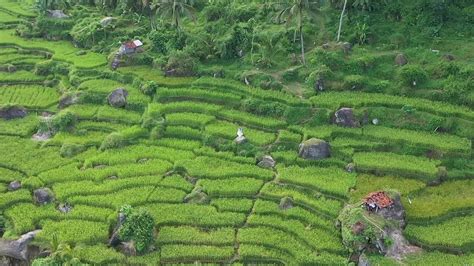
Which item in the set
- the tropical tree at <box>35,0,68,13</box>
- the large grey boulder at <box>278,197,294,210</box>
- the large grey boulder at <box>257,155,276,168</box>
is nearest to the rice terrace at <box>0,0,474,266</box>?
the large grey boulder at <box>278,197,294,210</box>

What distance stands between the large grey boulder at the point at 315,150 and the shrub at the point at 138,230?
378 inches

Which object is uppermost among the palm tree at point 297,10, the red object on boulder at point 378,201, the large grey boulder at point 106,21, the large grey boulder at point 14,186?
the palm tree at point 297,10

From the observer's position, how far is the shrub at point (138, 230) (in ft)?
78.7

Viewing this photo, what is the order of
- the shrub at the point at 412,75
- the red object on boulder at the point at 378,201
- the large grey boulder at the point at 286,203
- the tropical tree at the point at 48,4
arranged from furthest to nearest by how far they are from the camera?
the tropical tree at the point at 48,4 → the shrub at the point at 412,75 → the large grey boulder at the point at 286,203 → the red object on boulder at the point at 378,201

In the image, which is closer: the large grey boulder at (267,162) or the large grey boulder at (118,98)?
the large grey boulder at (267,162)

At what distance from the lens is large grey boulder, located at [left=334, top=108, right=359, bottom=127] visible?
1249 inches

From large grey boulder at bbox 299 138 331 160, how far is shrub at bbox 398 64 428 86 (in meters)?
7.53

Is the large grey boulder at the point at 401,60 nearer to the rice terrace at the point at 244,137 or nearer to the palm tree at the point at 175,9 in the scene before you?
the rice terrace at the point at 244,137

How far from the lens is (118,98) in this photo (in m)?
35.5

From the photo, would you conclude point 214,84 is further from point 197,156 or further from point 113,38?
point 113,38

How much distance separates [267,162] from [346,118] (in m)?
5.63

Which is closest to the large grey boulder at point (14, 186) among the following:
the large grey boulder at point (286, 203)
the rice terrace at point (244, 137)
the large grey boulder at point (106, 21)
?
the rice terrace at point (244, 137)

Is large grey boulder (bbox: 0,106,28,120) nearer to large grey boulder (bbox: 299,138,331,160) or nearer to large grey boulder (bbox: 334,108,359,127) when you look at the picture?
large grey boulder (bbox: 299,138,331,160)

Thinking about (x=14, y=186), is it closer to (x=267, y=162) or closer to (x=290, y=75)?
→ (x=267, y=162)
